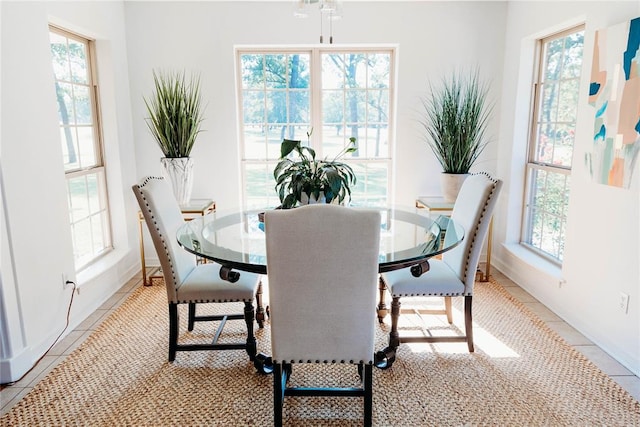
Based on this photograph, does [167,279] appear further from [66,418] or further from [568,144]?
[568,144]

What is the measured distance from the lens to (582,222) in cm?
278

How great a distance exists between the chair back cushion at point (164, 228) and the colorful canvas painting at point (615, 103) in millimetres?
2507

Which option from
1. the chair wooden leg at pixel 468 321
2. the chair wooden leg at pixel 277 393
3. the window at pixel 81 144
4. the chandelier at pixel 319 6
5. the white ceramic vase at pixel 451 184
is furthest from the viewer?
the white ceramic vase at pixel 451 184

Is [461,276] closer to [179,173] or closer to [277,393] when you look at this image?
[277,393]

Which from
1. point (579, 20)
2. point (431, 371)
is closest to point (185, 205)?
point (431, 371)

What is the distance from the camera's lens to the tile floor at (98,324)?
2.19 metres

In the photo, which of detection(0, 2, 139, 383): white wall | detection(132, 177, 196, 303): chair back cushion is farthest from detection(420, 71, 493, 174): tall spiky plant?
detection(0, 2, 139, 383): white wall

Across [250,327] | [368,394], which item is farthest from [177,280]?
[368,394]

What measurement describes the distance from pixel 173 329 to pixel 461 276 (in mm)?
1645

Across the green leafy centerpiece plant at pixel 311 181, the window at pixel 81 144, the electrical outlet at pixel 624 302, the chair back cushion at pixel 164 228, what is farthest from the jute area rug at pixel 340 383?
the window at pixel 81 144

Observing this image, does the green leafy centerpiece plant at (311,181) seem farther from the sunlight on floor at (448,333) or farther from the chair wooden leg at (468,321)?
the sunlight on floor at (448,333)

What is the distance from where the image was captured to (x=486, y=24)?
12.5 feet

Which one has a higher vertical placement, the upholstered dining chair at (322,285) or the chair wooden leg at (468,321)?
the upholstered dining chair at (322,285)

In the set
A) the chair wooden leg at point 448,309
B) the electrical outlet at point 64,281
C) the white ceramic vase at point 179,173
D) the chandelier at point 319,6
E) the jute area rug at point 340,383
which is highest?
the chandelier at point 319,6
